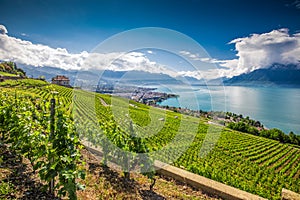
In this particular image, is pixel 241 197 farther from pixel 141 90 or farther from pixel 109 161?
pixel 141 90

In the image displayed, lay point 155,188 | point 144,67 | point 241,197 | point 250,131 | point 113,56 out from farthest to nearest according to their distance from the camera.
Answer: point 250,131 → point 144,67 → point 113,56 → point 155,188 → point 241,197

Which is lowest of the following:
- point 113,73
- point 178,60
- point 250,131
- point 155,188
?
point 250,131

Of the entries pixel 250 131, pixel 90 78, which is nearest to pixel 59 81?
pixel 250 131

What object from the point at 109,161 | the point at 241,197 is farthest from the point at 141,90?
the point at 241,197

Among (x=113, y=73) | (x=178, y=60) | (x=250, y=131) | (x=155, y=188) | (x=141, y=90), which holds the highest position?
(x=178, y=60)

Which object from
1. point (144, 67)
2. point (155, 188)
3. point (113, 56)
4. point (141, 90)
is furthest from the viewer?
point (141, 90)

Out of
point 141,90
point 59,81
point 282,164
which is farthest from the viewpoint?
point 59,81

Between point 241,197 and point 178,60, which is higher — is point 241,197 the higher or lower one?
the lower one

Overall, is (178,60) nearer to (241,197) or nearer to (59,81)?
(241,197)

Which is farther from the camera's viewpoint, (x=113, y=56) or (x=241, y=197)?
(x=113, y=56)
